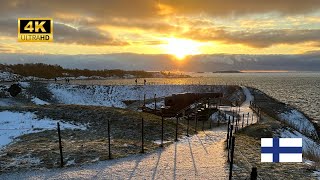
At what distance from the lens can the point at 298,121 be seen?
53.6 meters

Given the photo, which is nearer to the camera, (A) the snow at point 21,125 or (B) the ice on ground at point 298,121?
(A) the snow at point 21,125

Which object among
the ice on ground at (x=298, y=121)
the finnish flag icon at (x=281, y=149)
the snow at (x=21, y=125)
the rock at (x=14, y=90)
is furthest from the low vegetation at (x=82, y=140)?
the rock at (x=14, y=90)

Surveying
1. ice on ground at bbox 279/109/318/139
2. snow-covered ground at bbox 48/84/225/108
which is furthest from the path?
snow-covered ground at bbox 48/84/225/108

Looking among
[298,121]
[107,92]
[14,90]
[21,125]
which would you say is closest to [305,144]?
[298,121]

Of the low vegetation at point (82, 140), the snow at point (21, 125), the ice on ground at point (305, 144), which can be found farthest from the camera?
the ice on ground at point (305, 144)

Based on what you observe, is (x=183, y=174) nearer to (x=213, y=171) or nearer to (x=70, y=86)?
(x=213, y=171)

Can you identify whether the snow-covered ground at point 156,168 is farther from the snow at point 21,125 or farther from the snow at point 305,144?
the snow at point 305,144

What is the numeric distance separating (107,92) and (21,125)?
182 feet

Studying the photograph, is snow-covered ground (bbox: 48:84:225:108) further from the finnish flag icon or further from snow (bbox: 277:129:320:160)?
the finnish flag icon

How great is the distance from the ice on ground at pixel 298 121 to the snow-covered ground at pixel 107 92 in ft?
108

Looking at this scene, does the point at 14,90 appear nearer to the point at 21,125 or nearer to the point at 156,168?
the point at 21,125

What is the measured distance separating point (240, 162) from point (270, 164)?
189 cm

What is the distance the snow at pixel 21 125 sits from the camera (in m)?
26.7

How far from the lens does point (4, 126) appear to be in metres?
29.0
